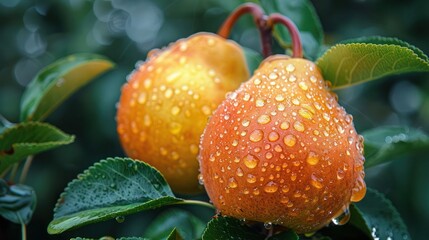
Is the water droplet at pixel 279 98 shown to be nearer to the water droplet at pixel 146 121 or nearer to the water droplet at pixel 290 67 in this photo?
the water droplet at pixel 290 67

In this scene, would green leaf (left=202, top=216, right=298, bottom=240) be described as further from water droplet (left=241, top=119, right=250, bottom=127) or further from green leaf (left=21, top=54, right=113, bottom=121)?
green leaf (left=21, top=54, right=113, bottom=121)

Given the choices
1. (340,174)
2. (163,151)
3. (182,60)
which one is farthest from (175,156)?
(340,174)

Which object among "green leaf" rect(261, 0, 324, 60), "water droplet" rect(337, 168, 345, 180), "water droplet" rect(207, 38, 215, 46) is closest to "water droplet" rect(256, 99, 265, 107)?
"water droplet" rect(337, 168, 345, 180)

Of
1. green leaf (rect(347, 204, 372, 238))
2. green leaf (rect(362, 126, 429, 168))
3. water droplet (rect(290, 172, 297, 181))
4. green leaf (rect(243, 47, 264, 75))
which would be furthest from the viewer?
green leaf (rect(243, 47, 264, 75))

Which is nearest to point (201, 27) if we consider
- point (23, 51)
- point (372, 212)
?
point (23, 51)

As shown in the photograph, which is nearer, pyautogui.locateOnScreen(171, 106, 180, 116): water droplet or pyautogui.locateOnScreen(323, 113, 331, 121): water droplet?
pyautogui.locateOnScreen(323, 113, 331, 121): water droplet

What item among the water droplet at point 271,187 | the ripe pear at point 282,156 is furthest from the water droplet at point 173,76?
the water droplet at point 271,187
